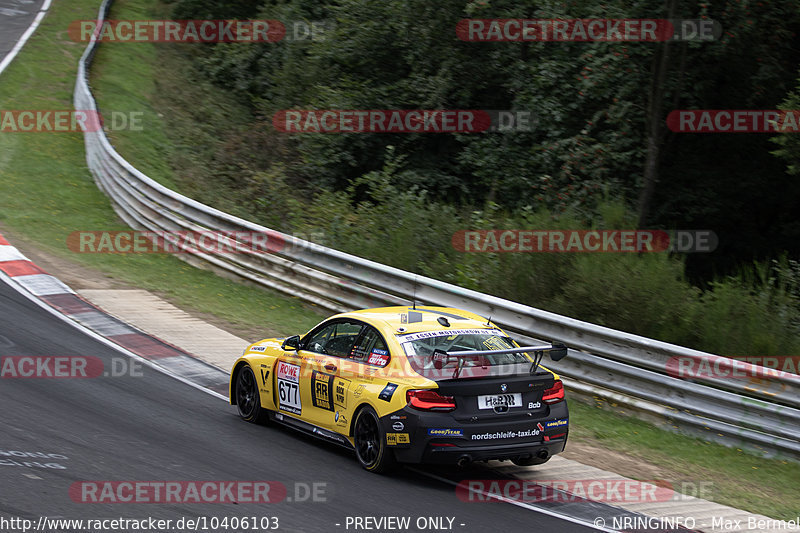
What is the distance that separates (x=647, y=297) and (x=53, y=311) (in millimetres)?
8795

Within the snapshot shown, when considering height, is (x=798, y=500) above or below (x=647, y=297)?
below

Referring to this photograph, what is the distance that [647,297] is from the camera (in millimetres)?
11367

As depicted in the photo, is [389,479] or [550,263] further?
[550,263]

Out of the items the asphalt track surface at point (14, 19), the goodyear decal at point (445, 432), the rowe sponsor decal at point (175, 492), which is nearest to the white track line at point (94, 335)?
the rowe sponsor decal at point (175, 492)

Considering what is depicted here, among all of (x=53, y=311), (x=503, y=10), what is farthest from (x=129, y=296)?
(x=503, y=10)

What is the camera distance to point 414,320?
855 cm

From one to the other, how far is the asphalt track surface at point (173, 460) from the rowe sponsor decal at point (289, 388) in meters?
0.34

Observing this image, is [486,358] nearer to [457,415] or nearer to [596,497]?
[457,415]

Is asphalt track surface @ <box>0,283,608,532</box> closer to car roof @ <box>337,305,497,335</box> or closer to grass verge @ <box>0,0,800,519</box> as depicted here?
car roof @ <box>337,305,497,335</box>

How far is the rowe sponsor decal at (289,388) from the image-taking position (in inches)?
353

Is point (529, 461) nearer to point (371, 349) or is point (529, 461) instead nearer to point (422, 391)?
point (422, 391)

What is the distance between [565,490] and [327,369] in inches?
102

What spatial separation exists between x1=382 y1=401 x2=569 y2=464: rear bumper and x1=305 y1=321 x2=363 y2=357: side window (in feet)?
3.93

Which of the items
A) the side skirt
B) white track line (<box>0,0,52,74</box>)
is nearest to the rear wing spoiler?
the side skirt
